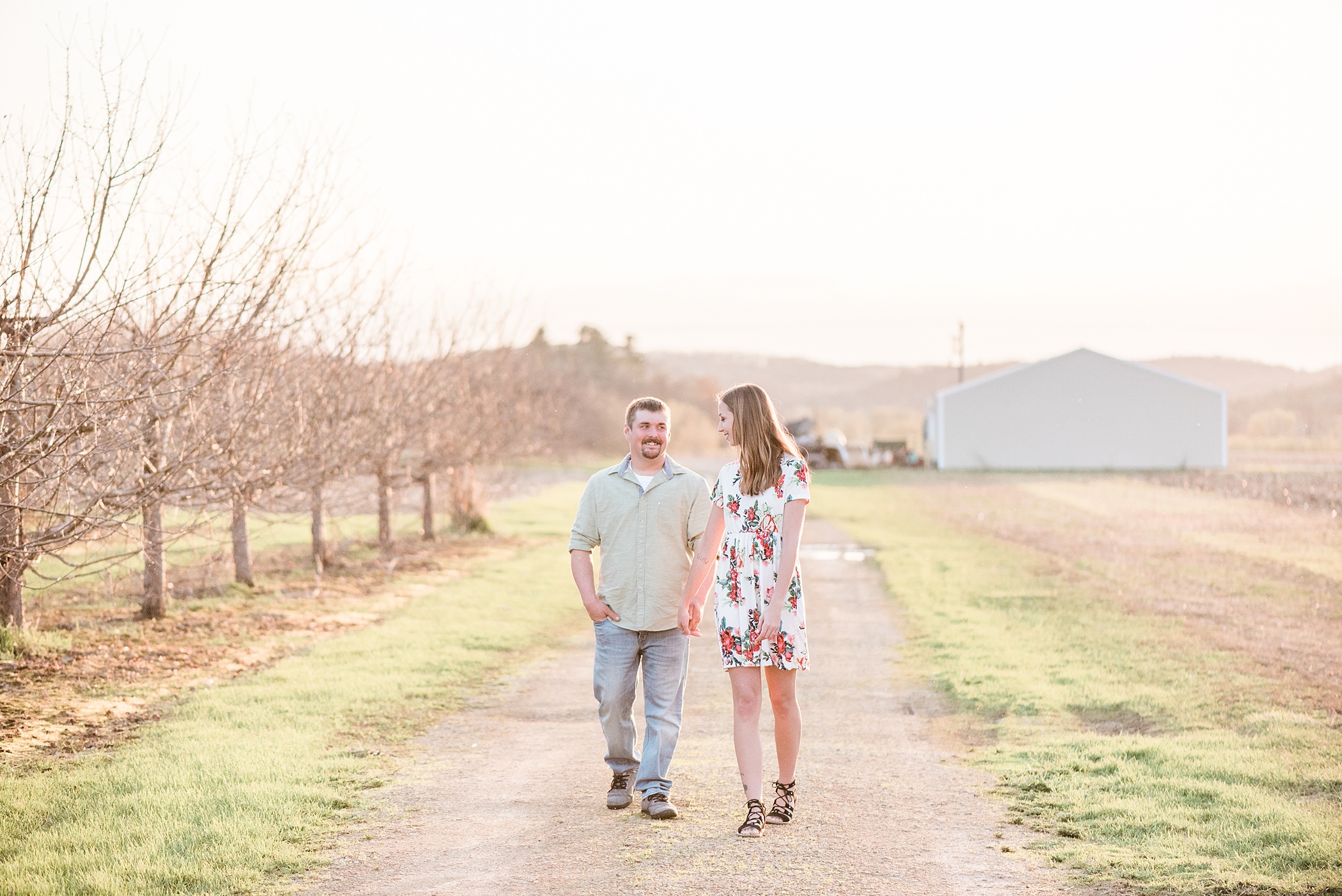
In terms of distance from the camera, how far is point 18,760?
6.64 meters

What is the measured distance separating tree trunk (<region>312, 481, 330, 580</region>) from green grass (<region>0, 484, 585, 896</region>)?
3428mm

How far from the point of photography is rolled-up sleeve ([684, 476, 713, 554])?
5.70 m

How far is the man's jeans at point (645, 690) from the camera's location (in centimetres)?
563

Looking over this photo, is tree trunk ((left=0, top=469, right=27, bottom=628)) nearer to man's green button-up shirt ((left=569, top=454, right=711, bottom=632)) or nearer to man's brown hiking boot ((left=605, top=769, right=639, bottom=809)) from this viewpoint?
man's green button-up shirt ((left=569, top=454, right=711, bottom=632))

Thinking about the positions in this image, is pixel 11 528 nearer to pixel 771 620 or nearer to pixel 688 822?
pixel 688 822

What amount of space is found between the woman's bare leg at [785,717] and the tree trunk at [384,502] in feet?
41.3

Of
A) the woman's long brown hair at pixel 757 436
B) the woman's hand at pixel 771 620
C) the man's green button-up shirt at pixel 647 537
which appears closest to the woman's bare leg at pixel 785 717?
the woman's hand at pixel 771 620

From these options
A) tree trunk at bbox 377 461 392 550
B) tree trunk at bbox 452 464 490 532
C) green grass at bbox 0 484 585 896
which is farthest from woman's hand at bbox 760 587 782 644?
tree trunk at bbox 452 464 490 532

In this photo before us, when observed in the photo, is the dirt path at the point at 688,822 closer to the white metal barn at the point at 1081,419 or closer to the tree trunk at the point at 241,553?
the tree trunk at the point at 241,553

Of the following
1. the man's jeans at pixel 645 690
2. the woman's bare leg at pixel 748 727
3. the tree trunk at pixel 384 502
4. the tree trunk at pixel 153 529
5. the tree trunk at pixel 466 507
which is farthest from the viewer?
the tree trunk at pixel 466 507

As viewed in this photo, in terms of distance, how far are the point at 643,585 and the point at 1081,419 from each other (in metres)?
53.0

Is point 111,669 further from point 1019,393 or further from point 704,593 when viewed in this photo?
point 1019,393

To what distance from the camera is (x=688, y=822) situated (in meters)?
5.43

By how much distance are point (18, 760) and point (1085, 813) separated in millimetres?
5883
